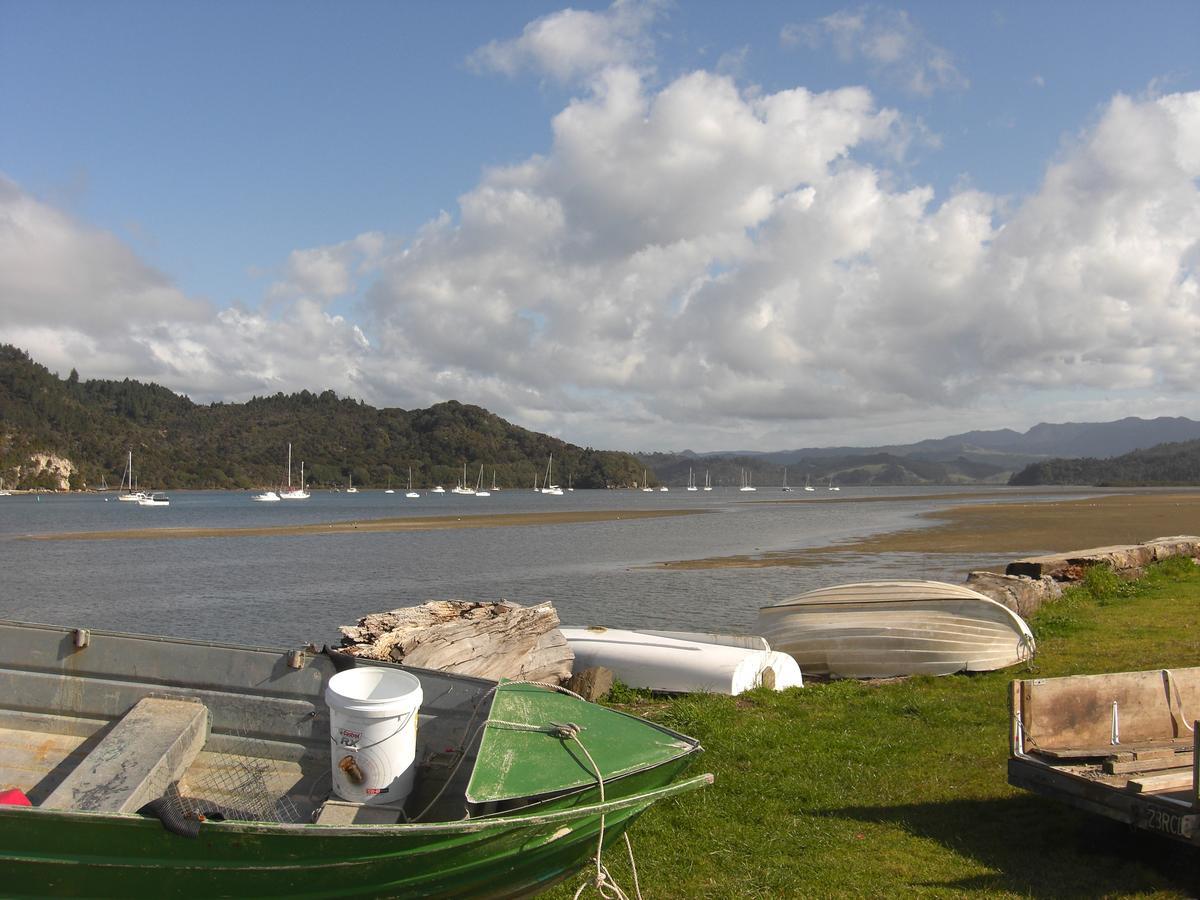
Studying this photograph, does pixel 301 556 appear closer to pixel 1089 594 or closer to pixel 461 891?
pixel 1089 594

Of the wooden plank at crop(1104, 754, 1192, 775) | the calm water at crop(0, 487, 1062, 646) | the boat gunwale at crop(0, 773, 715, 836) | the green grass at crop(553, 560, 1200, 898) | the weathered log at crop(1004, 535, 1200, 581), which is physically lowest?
the calm water at crop(0, 487, 1062, 646)

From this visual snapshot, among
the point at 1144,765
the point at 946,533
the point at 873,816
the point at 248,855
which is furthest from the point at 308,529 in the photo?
the point at 1144,765

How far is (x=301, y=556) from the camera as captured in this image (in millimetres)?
42625

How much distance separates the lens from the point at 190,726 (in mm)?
6543

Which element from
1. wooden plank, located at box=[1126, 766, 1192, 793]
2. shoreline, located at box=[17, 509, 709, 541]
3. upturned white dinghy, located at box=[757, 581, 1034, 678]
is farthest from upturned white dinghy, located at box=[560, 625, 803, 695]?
shoreline, located at box=[17, 509, 709, 541]

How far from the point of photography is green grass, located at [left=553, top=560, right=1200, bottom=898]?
5.70 m

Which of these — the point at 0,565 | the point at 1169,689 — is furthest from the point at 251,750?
the point at 0,565

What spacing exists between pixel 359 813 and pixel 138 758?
1.88 meters

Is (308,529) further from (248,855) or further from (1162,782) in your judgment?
(1162,782)

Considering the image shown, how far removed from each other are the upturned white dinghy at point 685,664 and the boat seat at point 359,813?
19.8 ft

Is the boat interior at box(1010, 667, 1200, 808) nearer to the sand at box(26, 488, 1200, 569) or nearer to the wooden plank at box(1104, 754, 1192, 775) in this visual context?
the wooden plank at box(1104, 754, 1192, 775)

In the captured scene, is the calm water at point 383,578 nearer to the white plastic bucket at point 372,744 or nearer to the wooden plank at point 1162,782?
the wooden plank at point 1162,782

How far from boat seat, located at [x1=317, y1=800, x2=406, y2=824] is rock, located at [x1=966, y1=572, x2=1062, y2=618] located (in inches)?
470

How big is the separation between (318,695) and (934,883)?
471 centimetres
